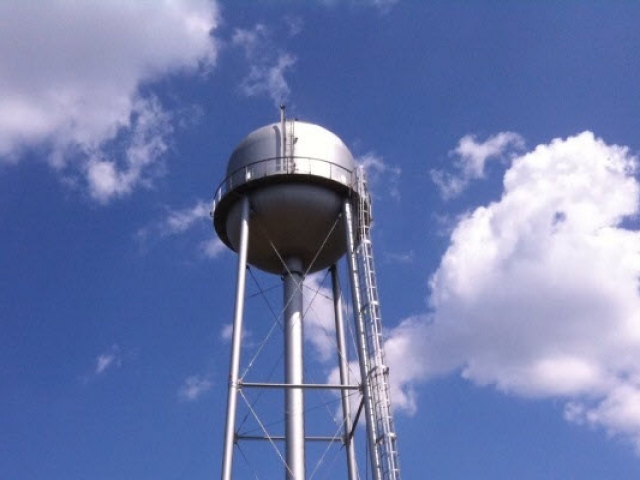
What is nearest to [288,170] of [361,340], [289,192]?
[289,192]

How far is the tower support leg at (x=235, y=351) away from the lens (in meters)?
16.4

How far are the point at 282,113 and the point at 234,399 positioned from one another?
7.25 meters

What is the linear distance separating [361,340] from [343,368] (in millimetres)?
2266

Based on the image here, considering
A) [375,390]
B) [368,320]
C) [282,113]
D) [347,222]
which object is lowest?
[375,390]

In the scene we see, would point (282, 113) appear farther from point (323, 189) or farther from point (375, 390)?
point (375, 390)

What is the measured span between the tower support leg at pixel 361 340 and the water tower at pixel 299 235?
0.08 feet

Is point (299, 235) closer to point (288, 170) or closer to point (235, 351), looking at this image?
point (288, 170)

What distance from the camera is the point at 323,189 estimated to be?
19.5 metres

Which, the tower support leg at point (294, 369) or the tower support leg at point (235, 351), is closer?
the tower support leg at point (235, 351)

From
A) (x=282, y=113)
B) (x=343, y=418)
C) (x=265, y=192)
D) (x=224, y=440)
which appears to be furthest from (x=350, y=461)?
(x=282, y=113)

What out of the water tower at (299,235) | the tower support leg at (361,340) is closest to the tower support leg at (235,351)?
the water tower at (299,235)

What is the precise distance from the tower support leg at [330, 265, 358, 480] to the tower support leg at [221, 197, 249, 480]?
2938 millimetres

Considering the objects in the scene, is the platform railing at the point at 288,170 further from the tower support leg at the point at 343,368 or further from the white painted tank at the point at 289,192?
the tower support leg at the point at 343,368

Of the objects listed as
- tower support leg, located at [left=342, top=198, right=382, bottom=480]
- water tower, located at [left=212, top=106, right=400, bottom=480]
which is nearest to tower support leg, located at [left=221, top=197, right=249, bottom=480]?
water tower, located at [left=212, top=106, right=400, bottom=480]
